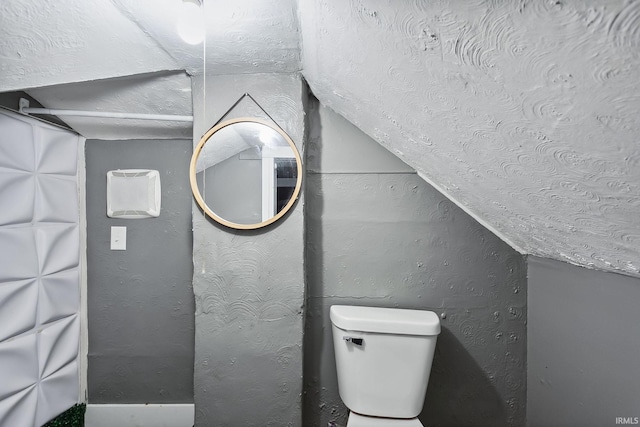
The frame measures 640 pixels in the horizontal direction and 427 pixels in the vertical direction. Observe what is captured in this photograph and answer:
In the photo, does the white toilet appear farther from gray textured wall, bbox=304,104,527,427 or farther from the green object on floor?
the green object on floor

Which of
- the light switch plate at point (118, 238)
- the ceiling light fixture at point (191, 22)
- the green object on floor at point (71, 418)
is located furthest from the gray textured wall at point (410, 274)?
the green object on floor at point (71, 418)

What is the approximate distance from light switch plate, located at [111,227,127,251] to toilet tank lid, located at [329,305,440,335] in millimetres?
1125

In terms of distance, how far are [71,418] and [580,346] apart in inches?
87.1

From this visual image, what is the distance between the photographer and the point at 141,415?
1.70m

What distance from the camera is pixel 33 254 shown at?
1.44 meters

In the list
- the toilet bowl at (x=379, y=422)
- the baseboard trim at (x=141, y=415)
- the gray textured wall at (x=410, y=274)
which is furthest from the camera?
the baseboard trim at (x=141, y=415)

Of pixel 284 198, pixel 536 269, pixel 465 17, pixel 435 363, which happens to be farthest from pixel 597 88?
pixel 435 363

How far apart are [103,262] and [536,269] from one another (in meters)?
2.07

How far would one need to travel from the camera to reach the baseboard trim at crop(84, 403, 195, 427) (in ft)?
5.55

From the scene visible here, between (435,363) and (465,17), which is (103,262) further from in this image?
(465,17)

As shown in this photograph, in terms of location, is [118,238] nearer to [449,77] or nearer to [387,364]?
[387,364]

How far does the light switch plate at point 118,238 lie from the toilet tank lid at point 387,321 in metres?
1.13

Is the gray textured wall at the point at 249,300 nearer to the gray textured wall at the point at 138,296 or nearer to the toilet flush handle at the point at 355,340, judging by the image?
the toilet flush handle at the point at 355,340

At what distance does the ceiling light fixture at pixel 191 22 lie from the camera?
3.15ft
